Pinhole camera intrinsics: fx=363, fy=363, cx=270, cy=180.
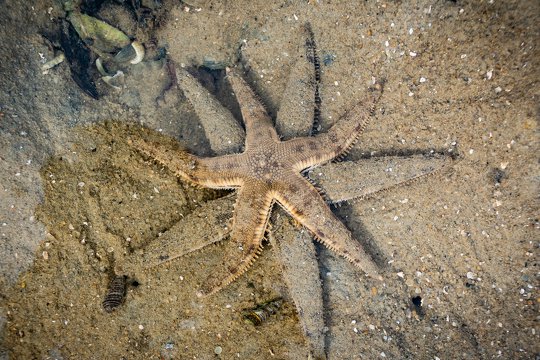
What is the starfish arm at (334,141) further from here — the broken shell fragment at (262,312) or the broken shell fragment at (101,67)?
the broken shell fragment at (101,67)

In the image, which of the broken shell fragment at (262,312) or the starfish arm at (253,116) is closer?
the broken shell fragment at (262,312)

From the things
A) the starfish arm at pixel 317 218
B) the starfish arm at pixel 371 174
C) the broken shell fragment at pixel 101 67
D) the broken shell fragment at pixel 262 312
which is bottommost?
the broken shell fragment at pixel 262 312

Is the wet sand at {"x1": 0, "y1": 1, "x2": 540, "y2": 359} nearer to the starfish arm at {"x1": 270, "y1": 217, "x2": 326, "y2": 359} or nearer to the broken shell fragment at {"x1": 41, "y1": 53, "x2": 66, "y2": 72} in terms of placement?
the broken shell fragment at {"x1": 41, "y1": 53, "x2": 66, "y2": 72}

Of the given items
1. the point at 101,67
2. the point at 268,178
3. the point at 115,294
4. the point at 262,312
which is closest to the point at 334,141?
the point at 268,178

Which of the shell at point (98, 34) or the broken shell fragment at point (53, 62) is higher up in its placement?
the shell at point (98, 34)

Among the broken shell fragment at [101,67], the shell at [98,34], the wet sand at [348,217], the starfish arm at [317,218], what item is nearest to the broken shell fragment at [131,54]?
the shell at [98,34]

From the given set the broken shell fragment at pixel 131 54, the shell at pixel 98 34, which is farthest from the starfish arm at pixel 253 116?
the shell at pixel 98 34

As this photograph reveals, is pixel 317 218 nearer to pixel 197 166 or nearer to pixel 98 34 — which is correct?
pixel 197 166

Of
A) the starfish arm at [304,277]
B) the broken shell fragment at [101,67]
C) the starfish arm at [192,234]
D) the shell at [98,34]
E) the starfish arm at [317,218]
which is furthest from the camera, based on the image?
the broken shell fragment at [101,67]

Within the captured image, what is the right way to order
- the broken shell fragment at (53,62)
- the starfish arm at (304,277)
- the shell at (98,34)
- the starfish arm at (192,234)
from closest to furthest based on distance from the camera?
1. the starfish arm at (304,277)
2. the starfish arm at (192,234)
3. the broken shell fragment at (53,62)
4. the shell at (98,34)
